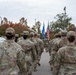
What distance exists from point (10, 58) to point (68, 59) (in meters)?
1.10

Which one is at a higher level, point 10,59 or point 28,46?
point 10,59

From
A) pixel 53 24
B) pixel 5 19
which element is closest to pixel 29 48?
pixel 53 24

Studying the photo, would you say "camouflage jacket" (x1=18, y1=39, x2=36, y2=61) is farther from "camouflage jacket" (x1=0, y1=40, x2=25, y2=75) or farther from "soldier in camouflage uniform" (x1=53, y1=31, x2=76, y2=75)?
"camouflage jacket" (x1=0, y1=40, x2=25, y2=75)

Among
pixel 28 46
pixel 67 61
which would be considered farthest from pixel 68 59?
pixel 28 46

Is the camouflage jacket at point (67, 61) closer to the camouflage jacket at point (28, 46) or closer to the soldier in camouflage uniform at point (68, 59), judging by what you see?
the soldier in camouflage uniform at point (68, 59)

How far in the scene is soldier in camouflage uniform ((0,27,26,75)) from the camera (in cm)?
677

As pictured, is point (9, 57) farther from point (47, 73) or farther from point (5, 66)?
point (47, 73)

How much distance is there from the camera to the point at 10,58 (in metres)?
6.84

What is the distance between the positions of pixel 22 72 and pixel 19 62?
283 millimetres

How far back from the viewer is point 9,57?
269 inches

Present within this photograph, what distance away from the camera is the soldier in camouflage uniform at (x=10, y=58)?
6770 mm

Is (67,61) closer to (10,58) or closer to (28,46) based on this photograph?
(10,58)

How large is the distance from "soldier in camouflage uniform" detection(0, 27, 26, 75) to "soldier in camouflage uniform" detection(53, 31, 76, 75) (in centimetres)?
70

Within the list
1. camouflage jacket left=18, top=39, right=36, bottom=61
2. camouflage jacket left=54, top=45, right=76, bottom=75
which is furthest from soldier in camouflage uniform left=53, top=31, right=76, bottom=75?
camouflage jacket left=18, top=39, right=36, bottom=61
